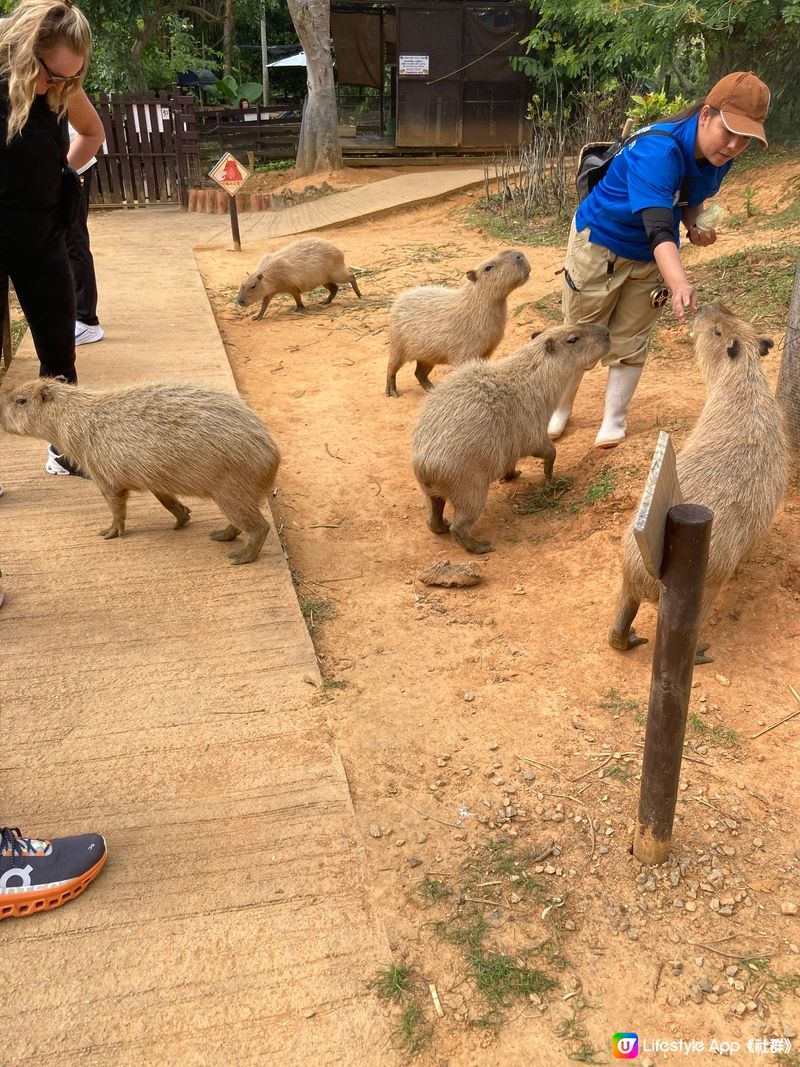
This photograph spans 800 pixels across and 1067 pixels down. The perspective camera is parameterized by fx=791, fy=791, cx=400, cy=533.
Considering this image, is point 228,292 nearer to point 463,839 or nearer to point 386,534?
point 386,534

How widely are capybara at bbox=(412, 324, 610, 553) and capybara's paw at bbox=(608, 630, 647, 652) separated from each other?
3.50 ft

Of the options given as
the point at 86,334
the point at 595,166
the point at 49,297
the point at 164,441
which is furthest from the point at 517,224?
the point at 164,441

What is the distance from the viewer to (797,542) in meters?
3.40

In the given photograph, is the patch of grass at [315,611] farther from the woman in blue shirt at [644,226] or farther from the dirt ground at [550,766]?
the woman in blue shirt at [644,226]

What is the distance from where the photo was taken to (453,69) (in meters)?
14.7

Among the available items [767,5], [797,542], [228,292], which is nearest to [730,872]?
[797,542]

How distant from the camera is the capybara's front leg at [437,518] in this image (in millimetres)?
4113

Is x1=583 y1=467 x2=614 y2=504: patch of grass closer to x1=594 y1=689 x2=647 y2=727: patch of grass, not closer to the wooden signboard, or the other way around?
x1=594 y1=689 x2=647 y2=727: patch of grass

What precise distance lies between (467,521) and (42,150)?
2524mm

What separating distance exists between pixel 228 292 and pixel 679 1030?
865cm

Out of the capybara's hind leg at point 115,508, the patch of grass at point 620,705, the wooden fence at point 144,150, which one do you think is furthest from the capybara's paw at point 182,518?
the wooden fence at point 144,150

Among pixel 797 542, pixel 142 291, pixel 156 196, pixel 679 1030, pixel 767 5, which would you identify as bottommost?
pixel 679 1030

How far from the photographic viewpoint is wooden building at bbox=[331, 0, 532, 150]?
14.2 meters

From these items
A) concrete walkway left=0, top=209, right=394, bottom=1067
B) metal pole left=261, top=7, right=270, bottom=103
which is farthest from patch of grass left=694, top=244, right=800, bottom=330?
metal pole left=261, top=7, right=270, bottom=103
